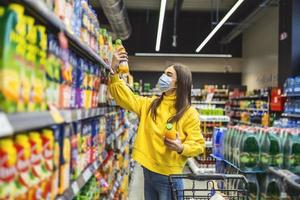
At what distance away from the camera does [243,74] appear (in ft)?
61.2

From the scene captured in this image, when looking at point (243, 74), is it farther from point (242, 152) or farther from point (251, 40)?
point (242, 152)

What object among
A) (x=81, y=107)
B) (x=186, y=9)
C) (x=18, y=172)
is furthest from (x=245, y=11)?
(x=18, y=172)

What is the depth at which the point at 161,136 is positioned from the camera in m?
2.88

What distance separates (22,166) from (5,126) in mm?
289

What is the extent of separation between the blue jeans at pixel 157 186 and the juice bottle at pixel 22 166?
1.65 meters

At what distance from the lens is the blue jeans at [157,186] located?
2811 mm

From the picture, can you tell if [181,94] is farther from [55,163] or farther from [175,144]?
[55,163]

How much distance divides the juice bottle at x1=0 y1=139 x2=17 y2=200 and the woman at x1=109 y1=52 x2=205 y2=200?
1.69 m

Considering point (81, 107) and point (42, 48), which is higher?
point (42, 48)

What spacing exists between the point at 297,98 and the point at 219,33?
30.0 ft

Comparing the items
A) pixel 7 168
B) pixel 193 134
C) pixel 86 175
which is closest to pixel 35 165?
pixel 7 168

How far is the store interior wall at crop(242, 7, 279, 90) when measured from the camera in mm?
14195

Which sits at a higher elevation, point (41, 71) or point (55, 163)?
point (41, 71)

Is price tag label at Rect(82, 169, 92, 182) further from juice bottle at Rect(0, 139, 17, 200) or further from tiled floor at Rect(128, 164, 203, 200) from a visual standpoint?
tiled floor at Rect(128, 164, 203, 200)
